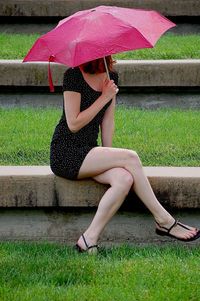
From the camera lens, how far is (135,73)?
24.5 ft

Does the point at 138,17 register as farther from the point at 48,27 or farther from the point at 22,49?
the point at 48,27

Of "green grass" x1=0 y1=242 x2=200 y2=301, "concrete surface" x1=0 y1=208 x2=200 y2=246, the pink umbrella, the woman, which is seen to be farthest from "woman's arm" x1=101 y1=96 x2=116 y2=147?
"green grass" x1=0 y1=242 x2=200 y2=301

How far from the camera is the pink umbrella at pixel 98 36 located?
457 cm

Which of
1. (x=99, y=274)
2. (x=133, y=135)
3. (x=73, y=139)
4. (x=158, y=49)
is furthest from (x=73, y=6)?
(x=99, y=274)

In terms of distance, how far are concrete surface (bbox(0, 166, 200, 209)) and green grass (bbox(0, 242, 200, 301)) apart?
0.24 m

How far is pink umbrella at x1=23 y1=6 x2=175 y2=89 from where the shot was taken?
4566 millimetres

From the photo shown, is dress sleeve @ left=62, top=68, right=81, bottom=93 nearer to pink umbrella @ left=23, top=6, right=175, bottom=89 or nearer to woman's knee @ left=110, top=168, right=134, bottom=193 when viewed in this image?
pink umbrella @ left=23, top=6, right=175, bottom=89

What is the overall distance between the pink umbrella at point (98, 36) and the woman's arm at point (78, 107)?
0.95 feet

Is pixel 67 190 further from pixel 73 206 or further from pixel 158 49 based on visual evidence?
pixel 158 49

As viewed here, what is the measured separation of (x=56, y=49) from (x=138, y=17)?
47 cm

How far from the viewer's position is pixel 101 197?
4.88m

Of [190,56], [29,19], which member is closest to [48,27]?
[29,19]

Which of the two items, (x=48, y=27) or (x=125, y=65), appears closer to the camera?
(x=125, y=65)

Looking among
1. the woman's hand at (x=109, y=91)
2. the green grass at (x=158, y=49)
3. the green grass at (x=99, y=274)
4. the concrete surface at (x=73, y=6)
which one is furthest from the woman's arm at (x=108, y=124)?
the concrete surface at (x=73, y=6)
